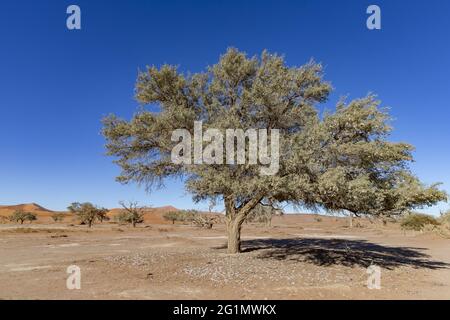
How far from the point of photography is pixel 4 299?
1145 cm

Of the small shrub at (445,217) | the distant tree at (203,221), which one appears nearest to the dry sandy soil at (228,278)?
the distant tree at (203,221)

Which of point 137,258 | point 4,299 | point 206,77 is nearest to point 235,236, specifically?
point 137,258

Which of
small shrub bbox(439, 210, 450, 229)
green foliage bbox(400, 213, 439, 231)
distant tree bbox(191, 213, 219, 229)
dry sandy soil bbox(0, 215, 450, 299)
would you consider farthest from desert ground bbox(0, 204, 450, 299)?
green foliage bbox(400, 213, 439, 231)

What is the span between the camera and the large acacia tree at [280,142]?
14820 mm

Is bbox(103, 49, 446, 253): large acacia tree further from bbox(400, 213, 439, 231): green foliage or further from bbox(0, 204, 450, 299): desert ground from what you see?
bbox(400, 213, 439, 231): green foliage

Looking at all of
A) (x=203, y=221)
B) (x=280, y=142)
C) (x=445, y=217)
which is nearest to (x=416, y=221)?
(x=445, y=217)

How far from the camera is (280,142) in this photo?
1505cm

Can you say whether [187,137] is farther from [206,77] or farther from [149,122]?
[206,77]

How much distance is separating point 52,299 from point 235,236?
11.7 m

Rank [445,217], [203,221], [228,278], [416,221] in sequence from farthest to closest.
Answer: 1. [416,221]
2. [445,217]
3. [203,221]
4. [228,278]

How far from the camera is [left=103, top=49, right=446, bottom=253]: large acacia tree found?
1482 cm

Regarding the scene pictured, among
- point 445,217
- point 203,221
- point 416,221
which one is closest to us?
point 203,221

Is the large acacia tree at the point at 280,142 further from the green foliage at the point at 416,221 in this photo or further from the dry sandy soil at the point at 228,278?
the green foliage at the point at 416,221

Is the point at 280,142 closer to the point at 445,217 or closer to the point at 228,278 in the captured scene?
the point at 228,278
